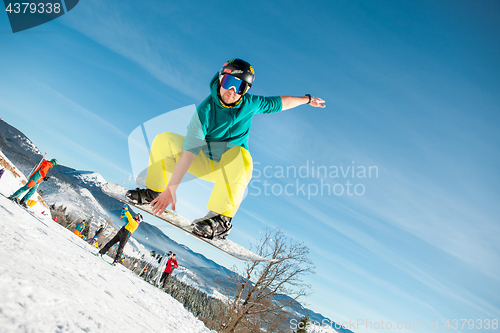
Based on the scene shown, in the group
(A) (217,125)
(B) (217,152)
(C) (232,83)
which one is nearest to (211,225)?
(B) (217,152)

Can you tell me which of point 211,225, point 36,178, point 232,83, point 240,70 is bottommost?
point 36,178

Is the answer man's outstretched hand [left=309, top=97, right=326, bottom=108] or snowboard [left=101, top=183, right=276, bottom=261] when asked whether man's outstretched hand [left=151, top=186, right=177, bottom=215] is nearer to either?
snowboard [left=101, top=183, right=276, bottom=261]

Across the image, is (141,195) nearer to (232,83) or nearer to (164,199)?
(164,199)

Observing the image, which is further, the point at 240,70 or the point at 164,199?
the point at 240,70

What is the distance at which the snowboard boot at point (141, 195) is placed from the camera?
309cm

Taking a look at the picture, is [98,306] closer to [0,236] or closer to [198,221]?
[0,236]

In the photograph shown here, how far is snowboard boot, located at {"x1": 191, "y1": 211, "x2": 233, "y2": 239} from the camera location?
9.26ft

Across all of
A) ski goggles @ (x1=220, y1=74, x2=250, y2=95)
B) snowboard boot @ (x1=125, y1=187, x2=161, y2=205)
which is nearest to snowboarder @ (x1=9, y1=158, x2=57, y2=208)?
snowboard boot @ (x1=125, y1=187, x2=161, y2=205)

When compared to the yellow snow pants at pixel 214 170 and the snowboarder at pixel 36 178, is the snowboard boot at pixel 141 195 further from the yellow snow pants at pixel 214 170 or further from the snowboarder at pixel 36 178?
the snowboarder at pixel 36 178

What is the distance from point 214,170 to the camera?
3107mm

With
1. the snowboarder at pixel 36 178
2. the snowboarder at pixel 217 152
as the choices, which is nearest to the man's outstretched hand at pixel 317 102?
the snowboarder at pixel 217 152

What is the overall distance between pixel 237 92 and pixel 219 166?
946 mm

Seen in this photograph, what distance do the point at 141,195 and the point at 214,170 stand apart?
1.01 metres

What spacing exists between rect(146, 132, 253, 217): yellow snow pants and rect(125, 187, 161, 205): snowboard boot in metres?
0.07
